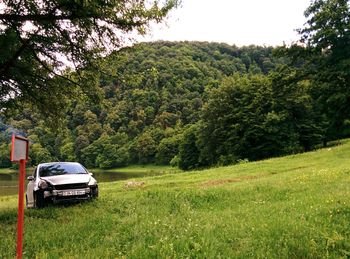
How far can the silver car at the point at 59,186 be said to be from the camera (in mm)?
13945

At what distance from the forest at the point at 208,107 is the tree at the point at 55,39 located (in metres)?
0.76

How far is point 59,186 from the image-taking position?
46.0 feet

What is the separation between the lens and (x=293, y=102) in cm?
5788

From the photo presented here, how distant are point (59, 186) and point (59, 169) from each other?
1.72m

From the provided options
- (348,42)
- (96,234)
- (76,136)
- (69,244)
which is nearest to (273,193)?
(96,234)

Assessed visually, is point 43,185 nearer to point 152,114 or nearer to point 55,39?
point 55,39

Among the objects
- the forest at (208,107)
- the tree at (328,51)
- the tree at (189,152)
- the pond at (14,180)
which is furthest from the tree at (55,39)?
the tree at (189,152)

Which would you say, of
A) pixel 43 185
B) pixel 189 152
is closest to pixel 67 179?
pixel 43 185

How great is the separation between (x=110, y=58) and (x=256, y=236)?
8.15m

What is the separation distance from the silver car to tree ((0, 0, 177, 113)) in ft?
9.82

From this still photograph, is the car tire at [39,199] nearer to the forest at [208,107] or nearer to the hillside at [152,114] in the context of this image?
the forest at [208,107]

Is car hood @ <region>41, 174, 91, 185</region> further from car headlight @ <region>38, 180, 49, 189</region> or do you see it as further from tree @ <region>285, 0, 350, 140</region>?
tree @ <region>285, 0, 350, 140</region>

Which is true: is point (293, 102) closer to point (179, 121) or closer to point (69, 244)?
point (69, 244)

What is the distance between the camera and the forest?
1927 cm
